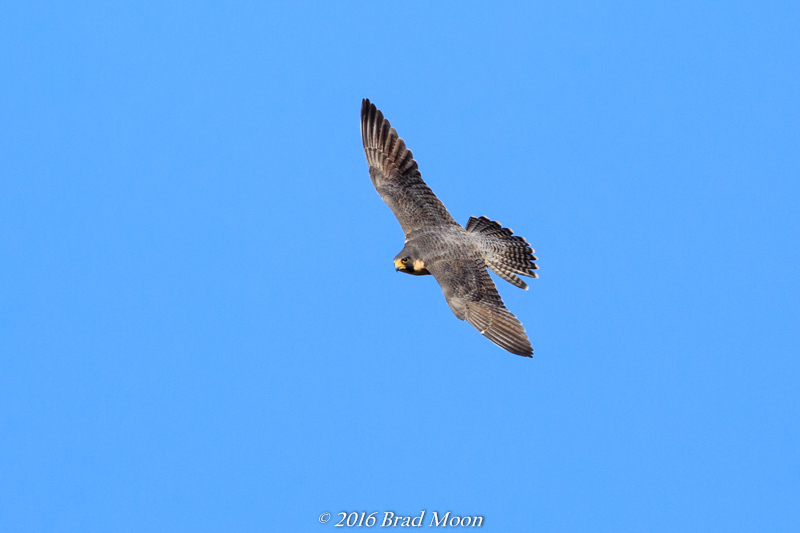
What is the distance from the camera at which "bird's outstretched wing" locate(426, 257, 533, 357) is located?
382 inches

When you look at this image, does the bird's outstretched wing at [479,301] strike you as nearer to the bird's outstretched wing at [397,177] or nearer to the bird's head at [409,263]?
the bird's head at [409,263]

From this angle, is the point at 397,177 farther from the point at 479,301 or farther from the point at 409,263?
the point at 479,301

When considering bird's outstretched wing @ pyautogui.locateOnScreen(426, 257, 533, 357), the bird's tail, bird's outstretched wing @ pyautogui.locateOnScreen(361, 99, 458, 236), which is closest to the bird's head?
bird's outstretched wing @ pyautogui.locateOnScreen(426, 257, 533, 357)

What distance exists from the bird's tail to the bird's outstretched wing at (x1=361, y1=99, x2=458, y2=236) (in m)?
0.49

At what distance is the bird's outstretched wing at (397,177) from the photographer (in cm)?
1123

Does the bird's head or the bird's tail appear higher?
the bird's tail

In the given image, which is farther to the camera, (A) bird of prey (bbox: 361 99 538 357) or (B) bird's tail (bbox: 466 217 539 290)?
(B) bird's tail (bbox: 466 217 539 290)

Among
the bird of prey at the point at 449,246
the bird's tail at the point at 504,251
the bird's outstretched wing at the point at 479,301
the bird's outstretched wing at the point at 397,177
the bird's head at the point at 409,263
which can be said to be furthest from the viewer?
the bird's outstretched wing at the point at 397,177

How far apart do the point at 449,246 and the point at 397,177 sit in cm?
150

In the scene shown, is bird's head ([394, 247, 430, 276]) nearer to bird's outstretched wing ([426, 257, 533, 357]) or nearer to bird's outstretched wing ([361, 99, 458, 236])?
bird's outstretched wing ([426, 257, 533, 357])

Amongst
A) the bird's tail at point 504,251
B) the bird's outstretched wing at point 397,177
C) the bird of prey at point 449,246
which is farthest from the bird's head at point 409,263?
the bird's tail at point 504,251

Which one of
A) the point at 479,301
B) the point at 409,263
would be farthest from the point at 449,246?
the point at 479,301

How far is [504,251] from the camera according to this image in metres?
10.9

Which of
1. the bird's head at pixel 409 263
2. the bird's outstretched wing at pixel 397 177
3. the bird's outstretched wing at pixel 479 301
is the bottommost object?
the bird's outstretched wing at pixel 479 301
